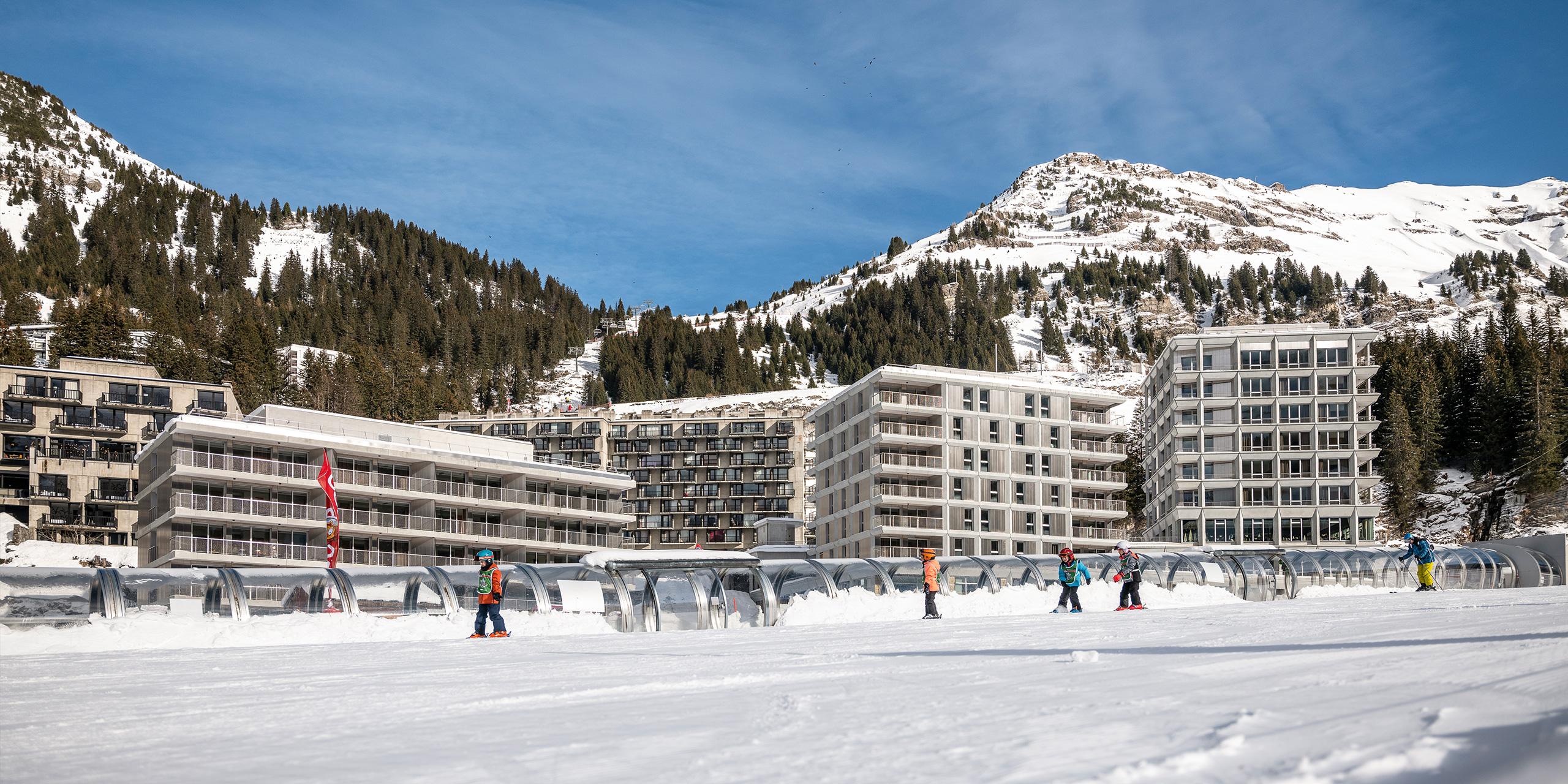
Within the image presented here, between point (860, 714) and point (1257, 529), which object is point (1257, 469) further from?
point (860, 714)

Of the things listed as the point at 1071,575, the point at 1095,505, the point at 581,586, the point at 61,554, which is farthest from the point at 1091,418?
the point at 581,586

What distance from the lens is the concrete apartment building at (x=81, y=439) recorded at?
A: 98.0m

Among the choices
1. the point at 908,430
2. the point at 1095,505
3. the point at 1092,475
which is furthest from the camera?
the point at 1095,505

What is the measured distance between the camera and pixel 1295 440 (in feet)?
341

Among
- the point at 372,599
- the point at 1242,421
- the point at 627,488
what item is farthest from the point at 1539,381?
the point at 372,599

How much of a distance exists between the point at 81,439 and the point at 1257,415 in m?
90.9

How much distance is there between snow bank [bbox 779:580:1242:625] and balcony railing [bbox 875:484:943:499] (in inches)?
2139

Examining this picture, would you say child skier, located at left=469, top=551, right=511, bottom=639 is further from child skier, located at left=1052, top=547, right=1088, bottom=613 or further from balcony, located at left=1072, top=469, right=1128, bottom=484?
balcony, located at left=1072, top=469, right=1128, bottom=484

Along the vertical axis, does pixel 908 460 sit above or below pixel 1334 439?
below

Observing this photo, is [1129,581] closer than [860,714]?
No

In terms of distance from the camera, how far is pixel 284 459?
243 feet

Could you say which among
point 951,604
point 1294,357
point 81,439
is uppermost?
point 1294,357

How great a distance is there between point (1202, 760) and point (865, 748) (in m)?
1.98

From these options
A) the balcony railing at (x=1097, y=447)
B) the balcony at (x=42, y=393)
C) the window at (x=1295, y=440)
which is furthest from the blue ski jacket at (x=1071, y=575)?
the balcony at (x=42, y=393)
